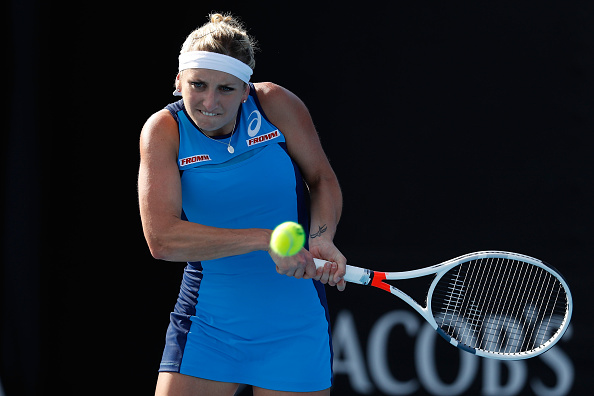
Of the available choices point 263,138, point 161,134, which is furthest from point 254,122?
point 161,134

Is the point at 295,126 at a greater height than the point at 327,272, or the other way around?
the point at 295,126

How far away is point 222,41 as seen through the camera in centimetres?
246

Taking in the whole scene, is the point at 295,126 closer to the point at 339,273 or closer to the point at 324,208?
the point at 324,208

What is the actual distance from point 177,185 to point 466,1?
2.28 meters

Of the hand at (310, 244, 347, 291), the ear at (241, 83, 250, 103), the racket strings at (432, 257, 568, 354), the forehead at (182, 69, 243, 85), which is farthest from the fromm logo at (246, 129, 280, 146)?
the racket strings at (432, 257, 568, 354)

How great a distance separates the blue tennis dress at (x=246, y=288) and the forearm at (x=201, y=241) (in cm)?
19

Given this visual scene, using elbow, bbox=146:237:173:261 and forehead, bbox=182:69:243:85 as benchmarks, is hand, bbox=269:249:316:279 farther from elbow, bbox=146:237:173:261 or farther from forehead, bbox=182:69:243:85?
forehead, bbox=182:69:243:85

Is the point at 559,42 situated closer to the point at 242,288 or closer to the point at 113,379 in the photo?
the point at 242,288

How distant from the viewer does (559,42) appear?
13.4 ft

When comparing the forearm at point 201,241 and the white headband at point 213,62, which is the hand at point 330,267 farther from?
the white headband at point 213,62

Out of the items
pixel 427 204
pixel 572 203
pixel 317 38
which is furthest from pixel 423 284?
pixel 317 38

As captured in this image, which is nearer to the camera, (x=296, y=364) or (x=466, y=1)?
(x=296, y=364)

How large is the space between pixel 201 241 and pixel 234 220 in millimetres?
241

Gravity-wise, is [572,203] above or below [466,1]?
below
